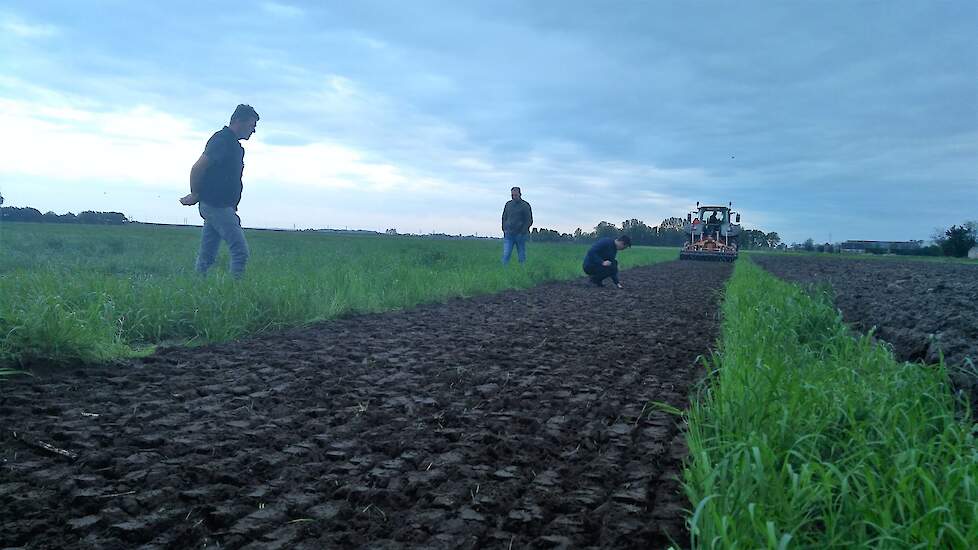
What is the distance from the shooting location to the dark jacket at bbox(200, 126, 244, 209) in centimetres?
740

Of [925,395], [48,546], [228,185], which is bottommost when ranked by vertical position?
[48,546]

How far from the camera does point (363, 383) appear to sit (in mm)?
4266

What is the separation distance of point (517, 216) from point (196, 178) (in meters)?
8.26

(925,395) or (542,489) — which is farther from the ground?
(925,395)

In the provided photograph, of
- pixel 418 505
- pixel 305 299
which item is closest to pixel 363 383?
pixel 418 505

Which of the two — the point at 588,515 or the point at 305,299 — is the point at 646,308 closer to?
the point at 305,299

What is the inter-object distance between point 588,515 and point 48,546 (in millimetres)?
1824

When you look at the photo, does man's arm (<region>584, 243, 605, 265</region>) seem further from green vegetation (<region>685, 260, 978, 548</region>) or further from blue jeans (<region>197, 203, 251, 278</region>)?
green vegetation (<region>685, 260, 978, 548</region>)

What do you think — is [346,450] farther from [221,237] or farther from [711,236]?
[711,236]

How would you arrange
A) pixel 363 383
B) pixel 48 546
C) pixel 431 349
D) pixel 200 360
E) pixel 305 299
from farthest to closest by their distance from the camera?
pixel 305 299
pixel 431 349
pixel 200 360
pixel 363 383
pixel 48 546

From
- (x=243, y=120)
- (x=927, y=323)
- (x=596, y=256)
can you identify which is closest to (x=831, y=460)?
(x=927, y=323)

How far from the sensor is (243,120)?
25.0ft

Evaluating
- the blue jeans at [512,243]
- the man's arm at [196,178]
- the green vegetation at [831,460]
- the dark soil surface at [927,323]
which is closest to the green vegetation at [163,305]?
the man's arm at [196,178]

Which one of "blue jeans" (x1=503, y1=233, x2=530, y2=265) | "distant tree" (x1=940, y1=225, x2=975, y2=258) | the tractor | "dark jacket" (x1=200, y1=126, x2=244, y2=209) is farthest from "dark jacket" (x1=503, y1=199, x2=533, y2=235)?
"distant tree" (x1=940, y1=225, x2=975, y2=258)
